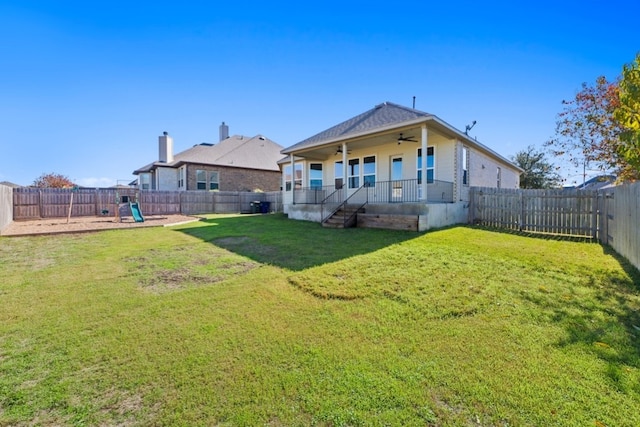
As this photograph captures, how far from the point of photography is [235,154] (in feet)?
82.7

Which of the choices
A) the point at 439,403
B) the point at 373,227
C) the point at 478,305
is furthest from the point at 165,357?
the point at 373,227

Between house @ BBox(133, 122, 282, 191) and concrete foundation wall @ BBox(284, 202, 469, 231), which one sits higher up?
house @ BBox(133, 122, 282, 191)

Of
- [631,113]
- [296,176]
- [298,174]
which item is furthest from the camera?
[296,176]

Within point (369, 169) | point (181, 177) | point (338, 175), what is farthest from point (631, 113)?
point (181, 177)

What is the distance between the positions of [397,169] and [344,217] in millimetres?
4187

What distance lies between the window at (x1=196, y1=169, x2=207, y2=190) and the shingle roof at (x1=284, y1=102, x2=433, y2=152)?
11.7 metres

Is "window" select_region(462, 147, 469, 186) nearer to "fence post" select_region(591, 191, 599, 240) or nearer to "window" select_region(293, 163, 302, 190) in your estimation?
"fence post" select_region(591, 191, 599, 240)

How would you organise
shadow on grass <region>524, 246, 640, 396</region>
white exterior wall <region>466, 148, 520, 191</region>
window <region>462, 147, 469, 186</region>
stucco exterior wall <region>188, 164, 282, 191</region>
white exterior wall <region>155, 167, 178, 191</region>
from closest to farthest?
shadow on grass <region>524, 246, 640, 396</region> → window <region>462, 147, 469, 186</region> → white exterior wall <region>466, 148, 520, 191</region> → stucco exterior wall <region>188, 164, 282, 191</region> → white exterior wall <region>155, 167, 178, 191</region>

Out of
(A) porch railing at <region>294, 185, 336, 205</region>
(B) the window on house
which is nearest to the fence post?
(A) porch railing at <region>294, 185, 336, 205</region>

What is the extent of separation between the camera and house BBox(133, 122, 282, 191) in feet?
75.4

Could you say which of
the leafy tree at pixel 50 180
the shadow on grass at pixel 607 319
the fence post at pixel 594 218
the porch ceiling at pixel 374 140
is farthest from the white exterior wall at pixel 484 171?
the leafy tree at pixel 50 180

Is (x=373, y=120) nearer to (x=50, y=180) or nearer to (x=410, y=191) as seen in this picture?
(x=410, y=191)

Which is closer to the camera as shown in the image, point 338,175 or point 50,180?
point 338,175

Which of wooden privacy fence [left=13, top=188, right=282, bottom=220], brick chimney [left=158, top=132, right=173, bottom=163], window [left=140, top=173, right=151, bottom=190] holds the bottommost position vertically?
wooden privacy fence [left=13, top=188, right=282, bottom=220]
